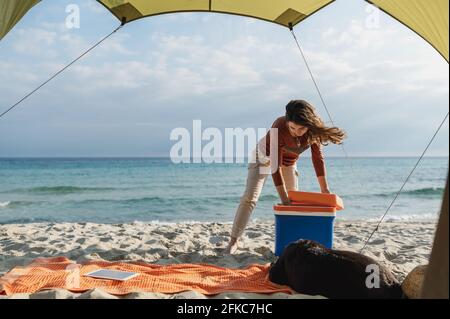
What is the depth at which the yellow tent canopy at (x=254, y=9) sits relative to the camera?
9.73 feet

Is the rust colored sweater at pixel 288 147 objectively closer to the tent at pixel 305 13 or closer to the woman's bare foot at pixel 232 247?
the woman's bare foot at pixel 232 247

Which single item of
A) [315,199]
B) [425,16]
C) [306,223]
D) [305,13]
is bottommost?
[306,223]

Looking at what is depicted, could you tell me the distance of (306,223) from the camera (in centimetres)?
312

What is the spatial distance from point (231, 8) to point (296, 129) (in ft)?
4.88

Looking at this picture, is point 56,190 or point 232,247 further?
point 56,190

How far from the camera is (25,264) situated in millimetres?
3182

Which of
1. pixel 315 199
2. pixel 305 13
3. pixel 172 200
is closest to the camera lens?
pixel 315 199

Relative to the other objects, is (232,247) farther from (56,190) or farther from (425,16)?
(56,190)

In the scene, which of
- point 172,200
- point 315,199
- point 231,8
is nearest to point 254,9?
point 231,8

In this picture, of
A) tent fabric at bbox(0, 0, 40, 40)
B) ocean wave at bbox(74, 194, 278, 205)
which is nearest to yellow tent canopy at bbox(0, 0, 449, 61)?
tent fabric at bbox(0, 0, 40, 40)

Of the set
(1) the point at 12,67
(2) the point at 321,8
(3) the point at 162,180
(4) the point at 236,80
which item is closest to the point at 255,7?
(2) the point at 321,8

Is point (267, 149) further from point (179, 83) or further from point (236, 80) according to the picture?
point (179, 83)

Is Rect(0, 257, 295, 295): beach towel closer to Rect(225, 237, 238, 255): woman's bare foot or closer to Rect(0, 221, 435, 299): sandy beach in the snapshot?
Rect(0, 221, 435, 299): sandy beach
